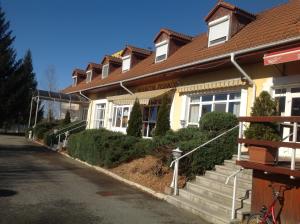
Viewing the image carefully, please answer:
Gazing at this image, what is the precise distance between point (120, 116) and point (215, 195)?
14712mm

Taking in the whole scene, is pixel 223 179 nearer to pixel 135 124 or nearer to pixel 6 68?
pixel 135 124

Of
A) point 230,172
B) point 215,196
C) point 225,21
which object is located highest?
point 225,21

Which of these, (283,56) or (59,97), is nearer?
(283,56)

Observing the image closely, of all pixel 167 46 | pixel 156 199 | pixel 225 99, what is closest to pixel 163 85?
pixel 167 46

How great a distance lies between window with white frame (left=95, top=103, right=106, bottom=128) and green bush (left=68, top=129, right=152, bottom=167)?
30.5 feet

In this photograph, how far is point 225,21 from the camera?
15.8 metres

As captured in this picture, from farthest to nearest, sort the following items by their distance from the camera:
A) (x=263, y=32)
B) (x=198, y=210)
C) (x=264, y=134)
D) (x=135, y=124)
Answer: (x=135, y=124)
(x=263, y=32)
(x=198, y=210)
(x=264, y=134)

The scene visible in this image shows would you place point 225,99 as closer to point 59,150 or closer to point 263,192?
point 263,192

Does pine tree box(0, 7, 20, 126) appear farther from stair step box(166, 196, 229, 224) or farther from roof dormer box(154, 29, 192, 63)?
stair step box(166, 196, 229, 224)

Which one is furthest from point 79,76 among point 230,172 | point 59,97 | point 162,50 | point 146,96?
point 230,172

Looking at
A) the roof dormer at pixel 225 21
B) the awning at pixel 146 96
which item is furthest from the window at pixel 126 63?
the roof dormer at pixel 225 21

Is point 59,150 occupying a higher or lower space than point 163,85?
lower

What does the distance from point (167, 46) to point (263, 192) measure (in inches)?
523

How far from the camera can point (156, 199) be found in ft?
34.3
